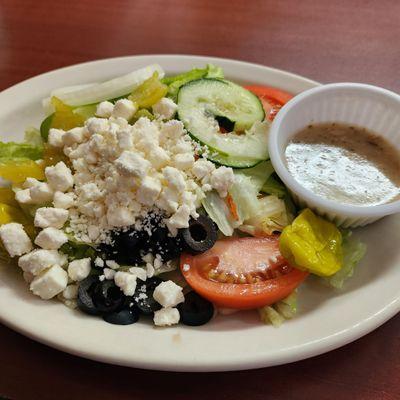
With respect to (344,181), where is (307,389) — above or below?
below

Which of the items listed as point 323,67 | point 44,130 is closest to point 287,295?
point 44,130

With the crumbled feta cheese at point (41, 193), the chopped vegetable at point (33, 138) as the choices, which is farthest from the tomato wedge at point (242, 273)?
the chopped vegetable at point (33, 138)

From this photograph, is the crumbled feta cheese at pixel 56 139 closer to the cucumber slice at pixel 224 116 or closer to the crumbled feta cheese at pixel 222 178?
the cucumber slice at pixel 224 116

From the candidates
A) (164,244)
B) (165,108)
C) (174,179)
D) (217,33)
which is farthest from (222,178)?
(217,33)

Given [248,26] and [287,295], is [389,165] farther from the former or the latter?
[248,26]

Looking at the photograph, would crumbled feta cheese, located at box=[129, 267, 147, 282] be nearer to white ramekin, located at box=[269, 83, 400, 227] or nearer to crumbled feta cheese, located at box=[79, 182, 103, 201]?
crumbled feta cheese, located at box=[79, 182, 103, 201]

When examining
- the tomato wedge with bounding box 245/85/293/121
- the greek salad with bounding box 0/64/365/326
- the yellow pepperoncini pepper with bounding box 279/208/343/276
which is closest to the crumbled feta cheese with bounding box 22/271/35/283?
the greek salad with bounding box 0/64/365/326
